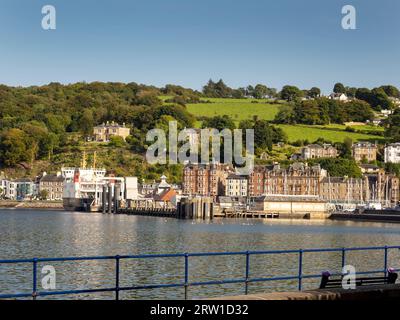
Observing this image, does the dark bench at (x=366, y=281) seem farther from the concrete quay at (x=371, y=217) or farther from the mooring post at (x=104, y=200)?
the mooring post at (x=104, y=200)

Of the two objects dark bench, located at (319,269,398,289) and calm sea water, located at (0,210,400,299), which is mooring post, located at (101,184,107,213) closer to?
calm sea water, located at (0,210,400,299)

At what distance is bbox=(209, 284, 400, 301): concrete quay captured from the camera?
1966 centimetres

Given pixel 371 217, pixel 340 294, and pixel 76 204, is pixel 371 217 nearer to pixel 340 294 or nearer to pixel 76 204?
pixel 76 204

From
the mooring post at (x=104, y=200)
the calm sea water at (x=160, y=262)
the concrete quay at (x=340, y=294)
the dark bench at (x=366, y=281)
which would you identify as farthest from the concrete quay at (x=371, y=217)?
the concrete quay at (x=340, y=294)

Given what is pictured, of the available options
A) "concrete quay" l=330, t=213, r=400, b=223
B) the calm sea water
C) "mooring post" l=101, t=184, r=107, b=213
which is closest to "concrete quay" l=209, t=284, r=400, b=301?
the calm sea water

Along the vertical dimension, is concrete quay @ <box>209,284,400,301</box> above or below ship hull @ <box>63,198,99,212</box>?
above

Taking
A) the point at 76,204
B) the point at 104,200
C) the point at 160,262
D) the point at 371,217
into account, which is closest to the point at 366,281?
the point at 160,262

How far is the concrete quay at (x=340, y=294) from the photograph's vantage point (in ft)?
64.5

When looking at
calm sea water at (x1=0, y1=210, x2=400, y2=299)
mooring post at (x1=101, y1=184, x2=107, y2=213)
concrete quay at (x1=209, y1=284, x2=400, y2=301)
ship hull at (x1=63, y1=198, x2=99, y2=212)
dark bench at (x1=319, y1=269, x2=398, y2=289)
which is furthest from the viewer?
ship hull at (x1=63, y1=198, x2=99, y2=212)

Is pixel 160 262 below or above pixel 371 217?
above

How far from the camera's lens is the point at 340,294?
69.0 feet
